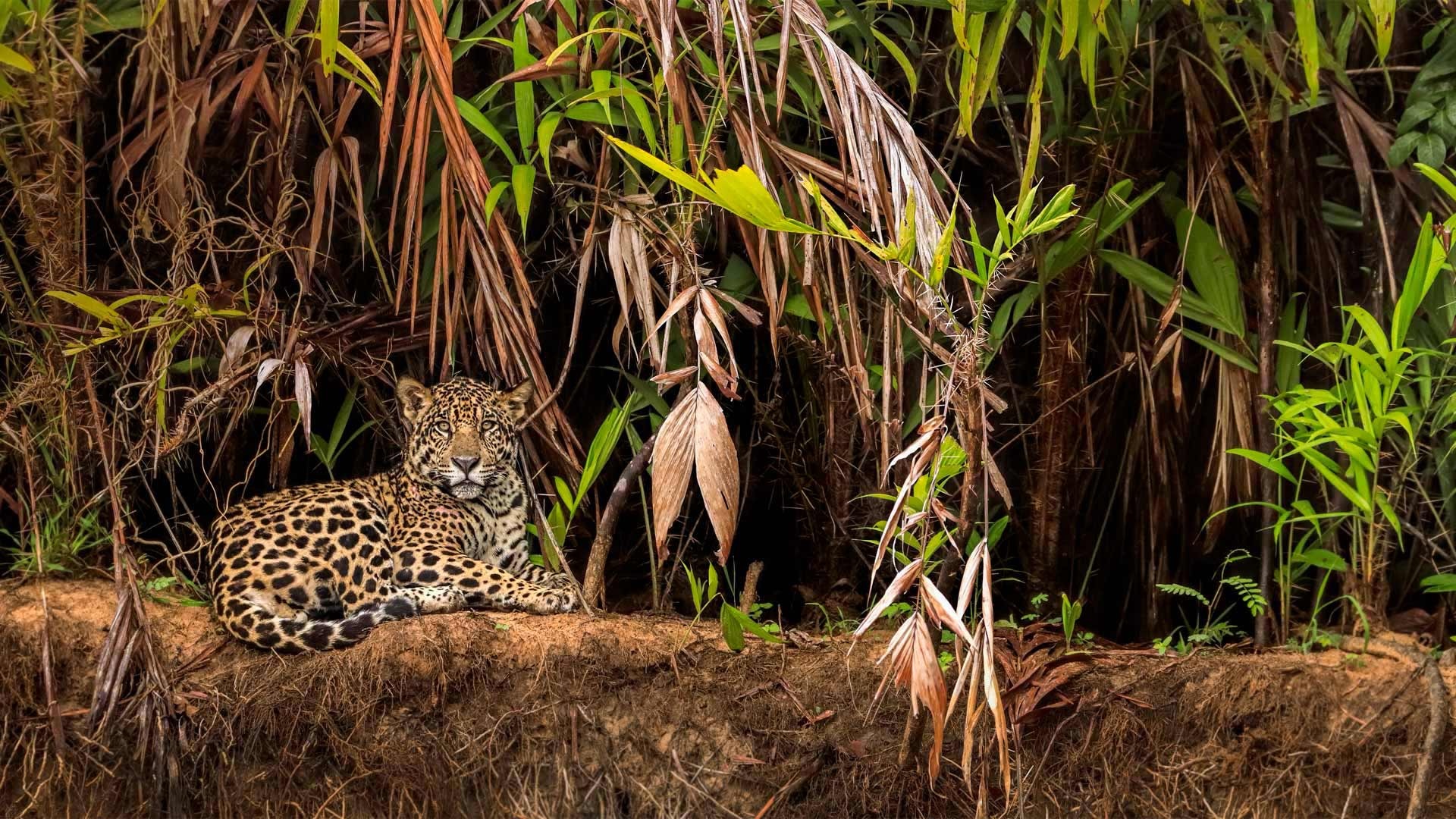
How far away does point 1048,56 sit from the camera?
482 cm

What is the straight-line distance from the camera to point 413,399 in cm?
535

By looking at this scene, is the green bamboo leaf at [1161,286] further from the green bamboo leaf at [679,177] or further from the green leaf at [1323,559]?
the green bamboo leaf at [679,177]

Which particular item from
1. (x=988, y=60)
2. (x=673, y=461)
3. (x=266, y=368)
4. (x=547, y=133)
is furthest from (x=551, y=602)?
(x=988, y=60)

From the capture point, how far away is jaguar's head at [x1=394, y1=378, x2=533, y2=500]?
5254 mm

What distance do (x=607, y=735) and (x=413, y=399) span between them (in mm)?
1476

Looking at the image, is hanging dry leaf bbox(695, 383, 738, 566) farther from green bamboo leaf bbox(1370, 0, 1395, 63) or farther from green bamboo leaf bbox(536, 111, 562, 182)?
green bamboo leaf bbox(1370, 0, 1395, 63)

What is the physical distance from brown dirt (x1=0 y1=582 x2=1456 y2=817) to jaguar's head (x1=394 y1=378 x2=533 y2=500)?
27.8 inches

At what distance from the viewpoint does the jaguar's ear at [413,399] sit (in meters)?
5.32

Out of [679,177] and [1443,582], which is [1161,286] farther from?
[679,177]

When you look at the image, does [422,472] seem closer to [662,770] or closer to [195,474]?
[195,474]

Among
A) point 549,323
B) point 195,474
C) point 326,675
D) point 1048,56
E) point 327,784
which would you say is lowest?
point 327,784

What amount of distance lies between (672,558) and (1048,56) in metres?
2.13

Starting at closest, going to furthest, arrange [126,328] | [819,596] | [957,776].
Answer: [957,776], [126,328], [819,596]

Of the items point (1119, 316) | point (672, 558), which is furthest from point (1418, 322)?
point (672, 558)
